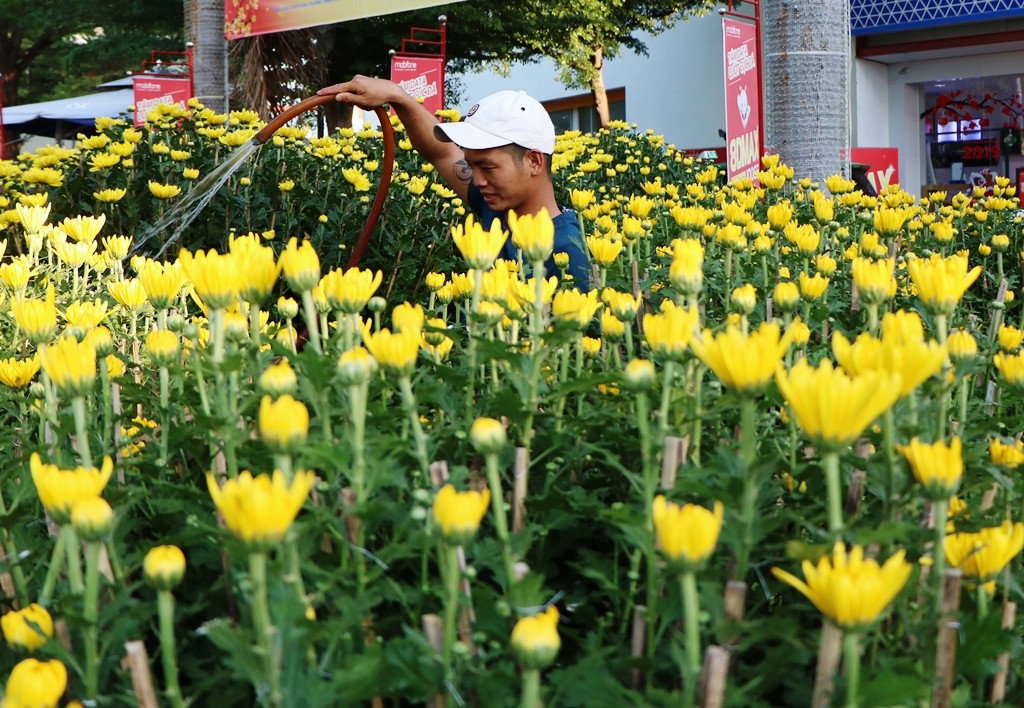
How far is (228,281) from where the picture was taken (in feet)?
4.50

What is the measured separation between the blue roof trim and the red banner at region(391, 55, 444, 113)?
583 cm

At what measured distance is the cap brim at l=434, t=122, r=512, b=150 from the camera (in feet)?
11.8

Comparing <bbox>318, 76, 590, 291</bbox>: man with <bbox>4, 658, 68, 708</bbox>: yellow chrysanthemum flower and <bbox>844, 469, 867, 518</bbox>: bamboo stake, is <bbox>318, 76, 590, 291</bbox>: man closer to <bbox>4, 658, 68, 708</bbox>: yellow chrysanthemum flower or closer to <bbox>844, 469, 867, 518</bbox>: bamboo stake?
<bbox>844, 469, 867, 518</bbox>: bamboo stake

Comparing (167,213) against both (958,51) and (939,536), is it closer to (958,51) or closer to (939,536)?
(939,536)

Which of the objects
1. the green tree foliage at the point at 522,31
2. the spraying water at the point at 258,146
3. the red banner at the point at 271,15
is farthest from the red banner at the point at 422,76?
the spraying water at the point at 258,146

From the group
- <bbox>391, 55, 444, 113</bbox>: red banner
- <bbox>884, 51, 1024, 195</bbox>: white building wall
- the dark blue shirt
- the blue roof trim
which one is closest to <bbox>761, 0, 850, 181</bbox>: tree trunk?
the dark blue shirt

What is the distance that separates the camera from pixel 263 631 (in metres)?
0.95

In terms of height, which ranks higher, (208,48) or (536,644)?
(208,48)

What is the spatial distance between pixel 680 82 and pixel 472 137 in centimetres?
2103

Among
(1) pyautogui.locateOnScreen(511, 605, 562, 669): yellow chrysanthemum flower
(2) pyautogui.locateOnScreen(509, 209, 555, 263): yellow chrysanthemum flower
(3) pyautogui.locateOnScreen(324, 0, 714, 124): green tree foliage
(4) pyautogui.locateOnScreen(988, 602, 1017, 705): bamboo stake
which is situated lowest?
(4) pyautogui.locateOnScreen(988, 602, 1017, 705): bamboo stake

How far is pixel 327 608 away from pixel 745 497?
476mm

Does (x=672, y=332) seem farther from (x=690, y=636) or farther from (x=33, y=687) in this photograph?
(x=33, y=687)

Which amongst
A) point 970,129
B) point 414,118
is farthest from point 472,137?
point 970,129

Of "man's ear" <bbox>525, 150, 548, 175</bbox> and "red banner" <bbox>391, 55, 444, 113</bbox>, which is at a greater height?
"red banner" <bbox>391, 55, 444, 113</bbox>
